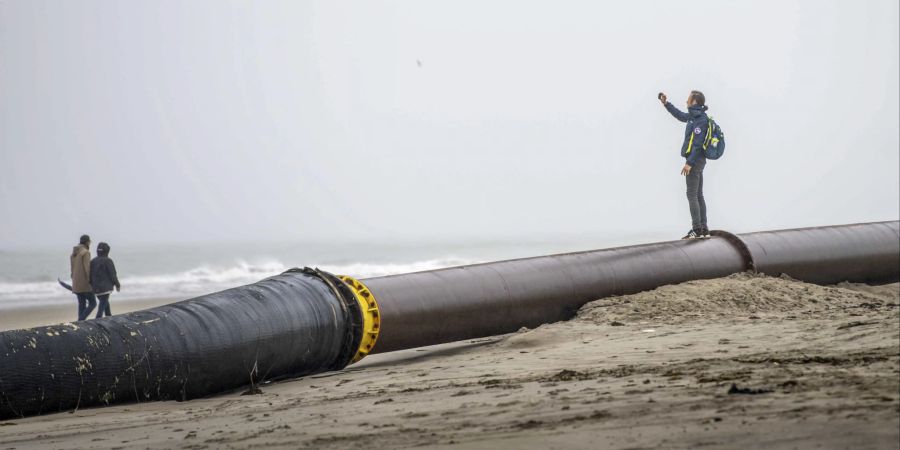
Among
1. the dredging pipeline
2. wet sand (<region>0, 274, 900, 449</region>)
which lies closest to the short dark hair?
the dredging pipeline

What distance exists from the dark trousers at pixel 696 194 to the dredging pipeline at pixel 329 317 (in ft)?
0.94

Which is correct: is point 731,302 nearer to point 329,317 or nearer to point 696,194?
point 696,194

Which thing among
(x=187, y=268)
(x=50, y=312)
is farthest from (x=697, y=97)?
(x=187, y=268)

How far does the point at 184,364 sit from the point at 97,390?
0.64 metres

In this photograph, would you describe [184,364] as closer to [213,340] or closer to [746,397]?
[213,340]

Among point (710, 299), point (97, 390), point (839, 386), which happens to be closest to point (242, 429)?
point (97, 390)

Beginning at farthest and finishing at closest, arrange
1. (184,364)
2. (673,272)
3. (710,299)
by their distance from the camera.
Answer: (673,272), (710,299), (184,364)

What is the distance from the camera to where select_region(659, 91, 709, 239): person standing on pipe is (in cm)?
1183

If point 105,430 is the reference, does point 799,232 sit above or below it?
above

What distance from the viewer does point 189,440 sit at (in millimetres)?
5652

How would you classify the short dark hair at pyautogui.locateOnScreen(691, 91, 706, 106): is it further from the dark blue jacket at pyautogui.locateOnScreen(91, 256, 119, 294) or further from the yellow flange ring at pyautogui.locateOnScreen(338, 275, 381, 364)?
Result: the dark blue jacket at pyautogui.locateOnScreen(91, 256, 119, 294)

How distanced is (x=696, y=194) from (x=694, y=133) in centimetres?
75

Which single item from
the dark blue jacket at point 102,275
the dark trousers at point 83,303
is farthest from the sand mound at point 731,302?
the dark trousers at point 83,303

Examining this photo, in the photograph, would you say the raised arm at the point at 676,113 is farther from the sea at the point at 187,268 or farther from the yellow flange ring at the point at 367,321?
the sea at the point at 187,268
